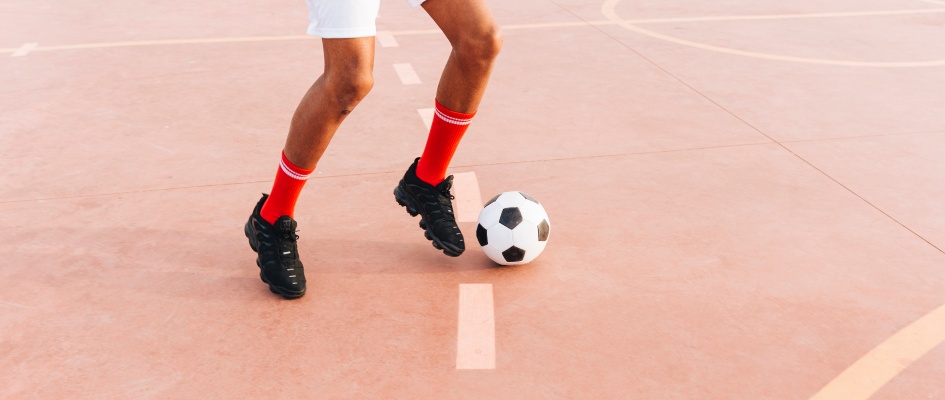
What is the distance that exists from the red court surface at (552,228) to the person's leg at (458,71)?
0.36m

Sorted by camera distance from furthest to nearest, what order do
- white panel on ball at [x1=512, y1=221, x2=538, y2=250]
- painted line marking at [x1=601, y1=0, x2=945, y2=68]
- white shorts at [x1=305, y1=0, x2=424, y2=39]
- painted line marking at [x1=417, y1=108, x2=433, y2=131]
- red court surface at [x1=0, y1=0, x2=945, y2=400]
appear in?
painted line marking at [x1=601, y1=0, x2=945, y2=68], painted line marking at [x1=417, y1=108, x2=433, y2=131], white panel on ball at [x1=512, y1=221, x2=538, y2=250], white shorts at [x1=305, y1=0, x2=424, y2=39], red court surface at [x1=0, y1=0, x2=945, y2=400]

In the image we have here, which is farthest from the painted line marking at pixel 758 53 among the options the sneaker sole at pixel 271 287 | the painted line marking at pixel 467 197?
the sneaker sole at pixel 271 287

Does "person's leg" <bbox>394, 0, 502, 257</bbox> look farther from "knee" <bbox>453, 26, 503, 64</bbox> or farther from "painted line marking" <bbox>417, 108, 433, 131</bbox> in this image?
"painted line marking" <bbox>417, 108, 433, 131</bbox>

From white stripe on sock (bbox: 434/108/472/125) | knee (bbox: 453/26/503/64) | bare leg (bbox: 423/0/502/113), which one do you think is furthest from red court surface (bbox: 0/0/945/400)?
knee (bbox: 453/26/503/64)

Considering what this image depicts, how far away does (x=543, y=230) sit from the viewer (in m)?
3.18

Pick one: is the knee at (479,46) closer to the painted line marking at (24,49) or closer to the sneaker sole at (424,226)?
the sneaker sole at (424,226)

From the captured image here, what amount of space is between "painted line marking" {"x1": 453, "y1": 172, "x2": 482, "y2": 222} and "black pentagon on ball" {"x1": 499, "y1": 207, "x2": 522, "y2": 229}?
371mm

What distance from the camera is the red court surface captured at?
2.58 metres

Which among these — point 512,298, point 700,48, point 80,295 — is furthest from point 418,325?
point 700,48

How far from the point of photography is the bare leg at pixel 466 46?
117 inches

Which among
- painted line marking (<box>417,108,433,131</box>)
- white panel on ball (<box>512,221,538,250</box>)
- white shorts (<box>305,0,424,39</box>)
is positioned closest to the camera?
white shorts (<box>305,0,424,39</box>)

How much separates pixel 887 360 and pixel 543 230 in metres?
1.17

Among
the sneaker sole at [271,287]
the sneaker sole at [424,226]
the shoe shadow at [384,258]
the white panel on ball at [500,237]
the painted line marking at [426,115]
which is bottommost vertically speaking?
the painted line marking at [426,115]

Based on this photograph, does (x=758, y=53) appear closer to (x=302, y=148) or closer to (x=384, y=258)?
(x=384, y=258)
